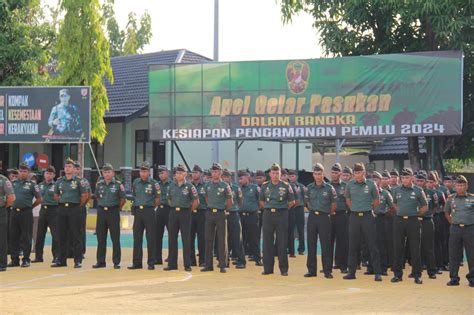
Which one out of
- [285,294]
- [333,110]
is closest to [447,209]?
[285,294]

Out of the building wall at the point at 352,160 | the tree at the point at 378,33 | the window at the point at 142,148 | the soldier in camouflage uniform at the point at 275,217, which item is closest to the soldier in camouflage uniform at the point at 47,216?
the soldier in camouflage uniform at the point at 275,217

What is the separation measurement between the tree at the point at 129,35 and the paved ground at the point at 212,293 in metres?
45.2

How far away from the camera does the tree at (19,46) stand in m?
29.5

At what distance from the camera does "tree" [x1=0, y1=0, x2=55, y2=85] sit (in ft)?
96.7

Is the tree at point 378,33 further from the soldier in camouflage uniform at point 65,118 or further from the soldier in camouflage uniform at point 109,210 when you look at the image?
the soldier in camouflage uniform at point 109,210

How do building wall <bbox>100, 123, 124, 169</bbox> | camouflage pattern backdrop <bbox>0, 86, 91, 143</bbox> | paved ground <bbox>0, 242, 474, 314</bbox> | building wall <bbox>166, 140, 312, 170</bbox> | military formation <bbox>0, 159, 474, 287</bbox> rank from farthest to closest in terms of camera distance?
1. building wall <bbox>100, 123, 124, 169</bbox>
2. building wall <bbox>166, 140, 312, 170</bbox>
3. camouflage pattern backdrop <bbox>0, 86, 91, 143</bbox>
4. military formation <bbox>0, 159, 474, 287</bbox>
5. paved ground <bbox>0, 242, 474, 314</bbox>

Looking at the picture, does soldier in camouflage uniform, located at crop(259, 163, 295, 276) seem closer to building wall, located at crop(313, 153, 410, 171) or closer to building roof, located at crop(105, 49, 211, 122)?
building roof, located at crop(105, 49, 211, 122)

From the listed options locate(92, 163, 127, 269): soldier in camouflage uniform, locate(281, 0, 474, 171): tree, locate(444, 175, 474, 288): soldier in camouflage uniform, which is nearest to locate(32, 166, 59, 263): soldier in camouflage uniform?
locate(92, 163, 127, 269): soldier in camouflage uniform

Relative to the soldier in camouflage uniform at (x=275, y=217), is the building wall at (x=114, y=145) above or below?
above

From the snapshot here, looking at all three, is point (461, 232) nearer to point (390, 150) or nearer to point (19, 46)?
point (19, 46)

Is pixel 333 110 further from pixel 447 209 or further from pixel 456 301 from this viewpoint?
pixel 456 301

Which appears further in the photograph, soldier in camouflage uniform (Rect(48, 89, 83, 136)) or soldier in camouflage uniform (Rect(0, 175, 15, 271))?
soldier in camouflage uniform (Rect(48, 89, 83, 136))

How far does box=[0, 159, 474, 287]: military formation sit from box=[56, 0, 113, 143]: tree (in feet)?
36.4

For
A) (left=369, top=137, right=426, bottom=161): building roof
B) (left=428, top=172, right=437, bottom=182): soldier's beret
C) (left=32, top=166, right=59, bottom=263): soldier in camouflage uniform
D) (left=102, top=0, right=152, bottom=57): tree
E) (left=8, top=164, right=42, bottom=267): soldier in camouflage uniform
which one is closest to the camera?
(left=428, top=172, right=437, bottom=182): soldier's beret
